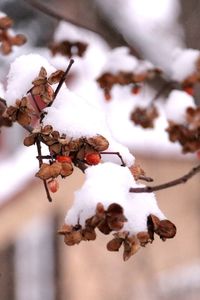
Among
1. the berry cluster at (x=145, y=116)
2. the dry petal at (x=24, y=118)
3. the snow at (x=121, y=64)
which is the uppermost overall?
the snow at (x=121, y=64)

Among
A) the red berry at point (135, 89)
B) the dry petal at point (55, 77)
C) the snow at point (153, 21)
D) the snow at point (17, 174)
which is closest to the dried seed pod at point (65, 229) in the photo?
the dry petal at point (55, 77)

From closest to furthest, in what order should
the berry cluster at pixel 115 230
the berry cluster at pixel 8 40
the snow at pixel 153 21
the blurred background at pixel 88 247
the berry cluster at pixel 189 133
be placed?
the berry cluster at pixel 115 230
the berry cluster at pixel 189 133
the berry cluster at pixel 8 40
the snow at pixel 153 21
the blurred background at pixel 88 247

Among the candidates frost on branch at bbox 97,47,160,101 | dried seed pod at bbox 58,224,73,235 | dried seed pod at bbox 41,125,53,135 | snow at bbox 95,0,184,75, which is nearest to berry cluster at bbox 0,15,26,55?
frost on branch at bbox 97,47,160,101

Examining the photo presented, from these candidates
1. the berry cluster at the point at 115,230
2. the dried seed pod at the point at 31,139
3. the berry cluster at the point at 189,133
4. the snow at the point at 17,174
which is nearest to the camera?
the berry cluster at the point at 115,230

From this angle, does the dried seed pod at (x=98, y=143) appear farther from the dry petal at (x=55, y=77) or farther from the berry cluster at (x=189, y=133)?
the berry cluster at (x=189, y=133)

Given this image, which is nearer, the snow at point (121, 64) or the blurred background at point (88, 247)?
the snow at point (121, 64)

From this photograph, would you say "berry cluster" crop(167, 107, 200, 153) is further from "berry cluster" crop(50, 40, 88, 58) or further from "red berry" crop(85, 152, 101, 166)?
"red berry" crop(85, 152, 101, 166)

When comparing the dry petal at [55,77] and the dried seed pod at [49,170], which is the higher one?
the dry petal at [55,77]

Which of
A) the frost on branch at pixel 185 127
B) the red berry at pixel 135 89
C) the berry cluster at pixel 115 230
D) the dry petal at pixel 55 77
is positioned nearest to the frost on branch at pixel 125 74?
the red berry at pixel 135 89
